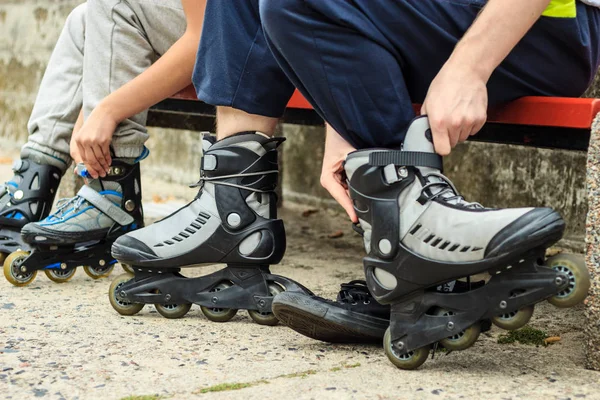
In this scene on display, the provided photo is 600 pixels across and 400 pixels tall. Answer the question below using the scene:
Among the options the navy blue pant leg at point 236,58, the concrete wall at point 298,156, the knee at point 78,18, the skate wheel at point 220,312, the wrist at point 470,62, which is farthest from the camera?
the concrete wall at point 298,156

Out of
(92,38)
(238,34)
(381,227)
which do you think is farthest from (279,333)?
(92,38)

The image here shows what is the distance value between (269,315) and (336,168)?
1.40ft

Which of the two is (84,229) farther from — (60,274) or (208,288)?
(208,288)

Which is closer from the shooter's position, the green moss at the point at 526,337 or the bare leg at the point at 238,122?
the green moss at the point at 526,337

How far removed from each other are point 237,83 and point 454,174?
1.73 m

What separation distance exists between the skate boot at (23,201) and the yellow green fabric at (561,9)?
5.33 ft

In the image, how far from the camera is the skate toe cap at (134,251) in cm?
196

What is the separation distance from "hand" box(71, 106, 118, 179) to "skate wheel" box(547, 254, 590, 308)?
130cm

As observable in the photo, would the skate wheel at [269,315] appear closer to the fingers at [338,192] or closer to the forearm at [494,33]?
the fingers at [338,192]

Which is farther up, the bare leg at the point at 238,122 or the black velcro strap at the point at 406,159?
the bare leg at the point at 238,122

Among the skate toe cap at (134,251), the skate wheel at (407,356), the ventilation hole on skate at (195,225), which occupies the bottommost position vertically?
the skate wheel at (407,356)

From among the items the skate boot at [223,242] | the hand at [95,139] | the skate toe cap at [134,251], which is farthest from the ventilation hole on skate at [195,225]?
the hand at [95,139]

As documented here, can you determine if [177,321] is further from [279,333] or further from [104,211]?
[104,211]

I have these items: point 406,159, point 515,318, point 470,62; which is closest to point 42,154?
point 406,159
